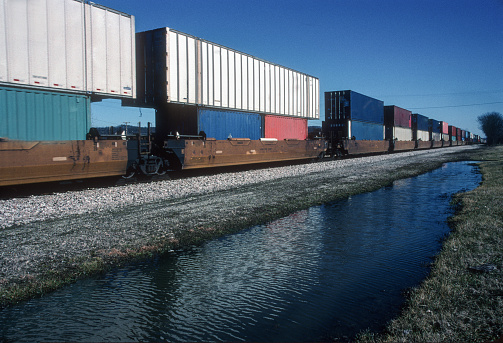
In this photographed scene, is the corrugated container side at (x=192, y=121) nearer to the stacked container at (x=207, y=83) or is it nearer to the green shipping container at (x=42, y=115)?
the stacked container at (x=207, y=83)

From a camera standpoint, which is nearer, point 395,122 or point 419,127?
point 395,122

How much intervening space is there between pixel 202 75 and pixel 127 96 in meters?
4.09

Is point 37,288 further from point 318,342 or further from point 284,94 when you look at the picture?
point 284,94

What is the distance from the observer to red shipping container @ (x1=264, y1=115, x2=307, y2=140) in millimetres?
21906

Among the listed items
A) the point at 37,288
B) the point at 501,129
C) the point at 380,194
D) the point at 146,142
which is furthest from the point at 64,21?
the point at 501,129

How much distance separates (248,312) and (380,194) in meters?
8.81

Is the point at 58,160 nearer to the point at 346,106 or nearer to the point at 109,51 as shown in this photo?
the point at 109,51

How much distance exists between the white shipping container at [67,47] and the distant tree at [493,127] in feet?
476

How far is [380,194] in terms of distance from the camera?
37.8 feet

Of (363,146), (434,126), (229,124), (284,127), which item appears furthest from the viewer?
(434,126)

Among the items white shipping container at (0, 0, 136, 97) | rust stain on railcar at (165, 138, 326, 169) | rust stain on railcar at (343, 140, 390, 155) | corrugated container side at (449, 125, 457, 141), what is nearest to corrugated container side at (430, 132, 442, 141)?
corrugated container side at (449, 125, 457, 141)

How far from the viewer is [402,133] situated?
48.8 m

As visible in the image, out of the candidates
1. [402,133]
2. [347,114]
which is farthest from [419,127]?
[347,114]

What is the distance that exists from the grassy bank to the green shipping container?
10963mm
